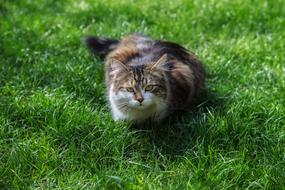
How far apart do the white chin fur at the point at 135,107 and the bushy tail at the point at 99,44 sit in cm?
109

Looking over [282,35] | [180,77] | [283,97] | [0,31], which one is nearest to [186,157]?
[180,77]

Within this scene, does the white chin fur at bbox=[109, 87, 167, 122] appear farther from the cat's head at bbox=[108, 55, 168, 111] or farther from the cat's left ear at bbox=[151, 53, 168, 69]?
the cat's left ear at bbox=[151, 53, 168, 69]

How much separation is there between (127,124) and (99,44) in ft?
4.71

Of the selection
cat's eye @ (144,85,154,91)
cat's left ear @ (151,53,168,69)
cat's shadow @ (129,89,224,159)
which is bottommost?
cat's shadow @ (129,89,224,159)

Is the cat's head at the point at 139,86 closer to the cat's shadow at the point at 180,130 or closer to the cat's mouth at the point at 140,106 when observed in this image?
the cat's mouth at the point at 140,106

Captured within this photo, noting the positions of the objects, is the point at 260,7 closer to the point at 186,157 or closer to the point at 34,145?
the point at 186,157

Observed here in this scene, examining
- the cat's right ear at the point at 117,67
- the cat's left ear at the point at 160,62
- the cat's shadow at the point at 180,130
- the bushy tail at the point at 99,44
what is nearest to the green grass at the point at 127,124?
the cat's shadow at the point at 180,130

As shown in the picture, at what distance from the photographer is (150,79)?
4.16 meters

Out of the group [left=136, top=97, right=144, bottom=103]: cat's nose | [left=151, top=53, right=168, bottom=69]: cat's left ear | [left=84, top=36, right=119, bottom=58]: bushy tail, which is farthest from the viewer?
[left=84, top=36, right=119, bottom=58]: bushy tail

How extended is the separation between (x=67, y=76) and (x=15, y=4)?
7.64ft

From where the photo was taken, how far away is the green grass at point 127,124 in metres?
3.67

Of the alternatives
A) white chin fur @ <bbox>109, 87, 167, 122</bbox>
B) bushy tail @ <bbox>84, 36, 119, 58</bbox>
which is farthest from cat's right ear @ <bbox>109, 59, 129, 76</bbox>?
bushy tail @ <bbox>84, 36, 119, 58</bbox>

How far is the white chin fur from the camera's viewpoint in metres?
4.13

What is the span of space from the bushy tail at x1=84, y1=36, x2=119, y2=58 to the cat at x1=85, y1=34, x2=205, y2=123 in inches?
8.7
